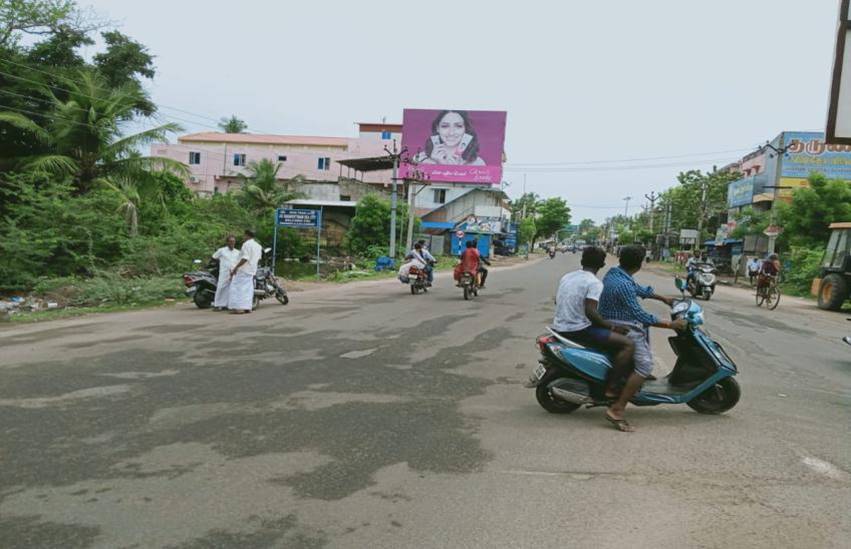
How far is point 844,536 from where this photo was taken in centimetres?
327

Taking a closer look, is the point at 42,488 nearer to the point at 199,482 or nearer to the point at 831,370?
the point at 199,482

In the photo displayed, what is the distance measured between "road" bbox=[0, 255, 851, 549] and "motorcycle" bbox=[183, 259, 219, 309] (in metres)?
4.69

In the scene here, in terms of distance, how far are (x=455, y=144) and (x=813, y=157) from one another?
24528 mm

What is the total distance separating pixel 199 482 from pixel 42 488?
2.89ft

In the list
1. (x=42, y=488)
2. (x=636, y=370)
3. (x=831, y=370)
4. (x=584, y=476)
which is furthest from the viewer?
(x=831, y=370)

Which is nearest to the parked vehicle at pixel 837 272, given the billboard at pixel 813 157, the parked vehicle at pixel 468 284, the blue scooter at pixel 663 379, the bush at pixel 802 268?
the bush at pixel 802 268

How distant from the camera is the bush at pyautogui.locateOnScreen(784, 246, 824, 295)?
87.2 ft

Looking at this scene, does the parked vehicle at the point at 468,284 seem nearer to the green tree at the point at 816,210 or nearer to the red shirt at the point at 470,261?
the red shirt at the point at 470,261

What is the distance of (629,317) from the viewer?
17.3 ft

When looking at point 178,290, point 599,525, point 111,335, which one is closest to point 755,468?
point 599,525

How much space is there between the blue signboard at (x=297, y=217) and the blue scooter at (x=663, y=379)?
664 inches

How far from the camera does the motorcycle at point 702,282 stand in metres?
19.9

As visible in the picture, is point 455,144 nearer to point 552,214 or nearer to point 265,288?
point 265,288

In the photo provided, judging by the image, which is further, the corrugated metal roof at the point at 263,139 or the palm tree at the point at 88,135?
the corrugated metal roof at the point at 263,139
